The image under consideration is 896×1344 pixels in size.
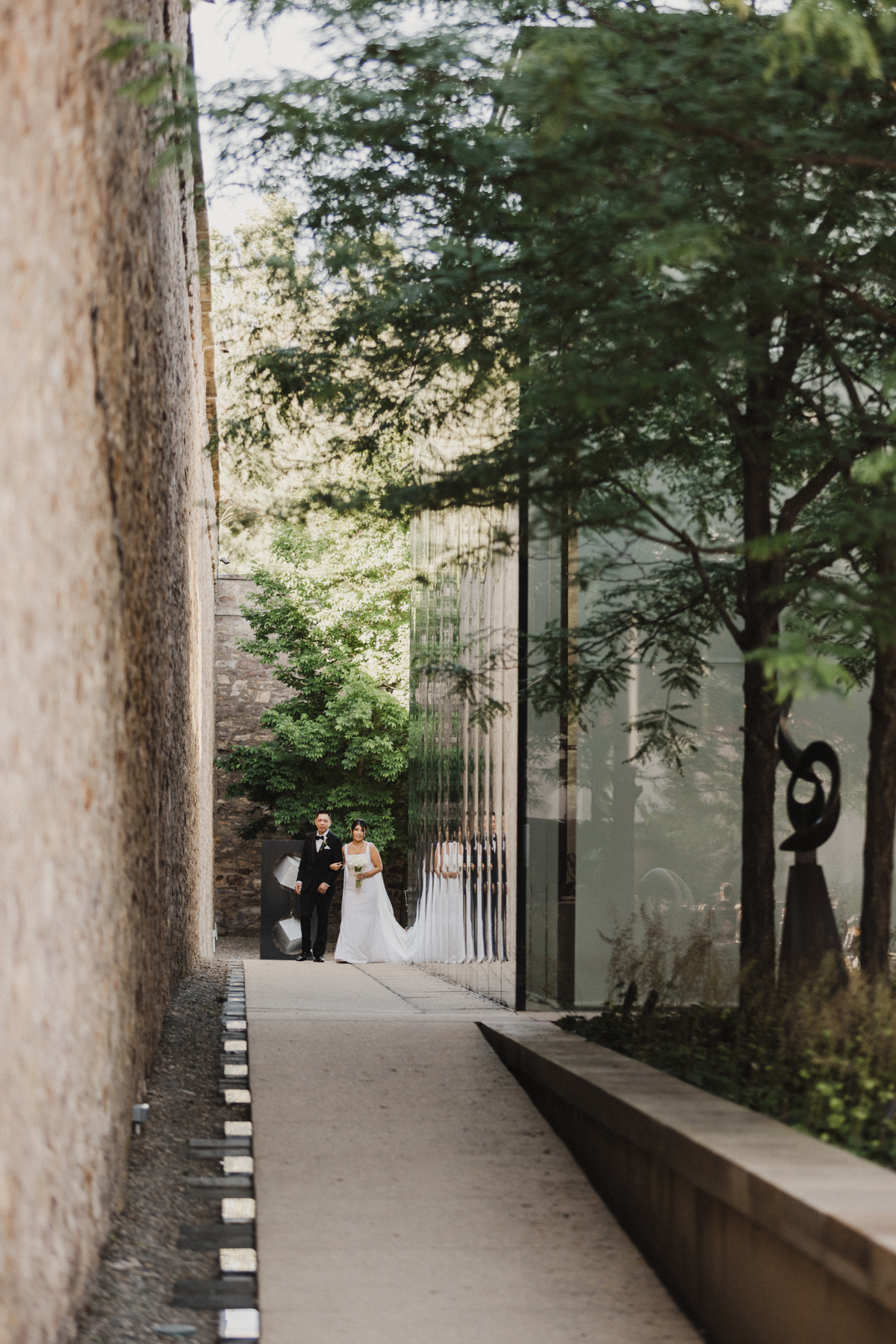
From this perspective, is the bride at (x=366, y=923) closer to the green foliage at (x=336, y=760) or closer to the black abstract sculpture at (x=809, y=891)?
the green foliage at (x=336, y=760)

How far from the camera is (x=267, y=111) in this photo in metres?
5.11

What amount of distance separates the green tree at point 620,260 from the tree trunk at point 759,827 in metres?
0.01

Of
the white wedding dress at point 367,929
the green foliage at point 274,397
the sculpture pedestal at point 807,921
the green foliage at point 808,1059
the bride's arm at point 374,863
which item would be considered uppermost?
the green foliage at point 274,397

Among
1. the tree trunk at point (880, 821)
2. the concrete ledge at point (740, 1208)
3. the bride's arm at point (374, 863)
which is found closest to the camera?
the concrete ledge at point (740, 1208)

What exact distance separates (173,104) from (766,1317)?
4.18m

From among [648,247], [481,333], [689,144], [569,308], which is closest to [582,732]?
[481,333]

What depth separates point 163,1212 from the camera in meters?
4.48

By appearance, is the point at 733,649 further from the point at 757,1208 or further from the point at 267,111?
the point at 757,1208

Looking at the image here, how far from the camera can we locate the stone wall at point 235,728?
24234 mm

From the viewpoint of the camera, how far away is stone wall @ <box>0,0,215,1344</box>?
256cm

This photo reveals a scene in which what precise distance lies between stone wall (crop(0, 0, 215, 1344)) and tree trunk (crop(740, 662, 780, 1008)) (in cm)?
285

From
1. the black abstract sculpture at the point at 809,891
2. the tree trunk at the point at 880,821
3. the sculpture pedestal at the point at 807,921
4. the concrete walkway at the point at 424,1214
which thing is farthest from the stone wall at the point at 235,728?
the tree trunk at the point at 880,821

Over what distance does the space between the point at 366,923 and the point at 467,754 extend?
4.43 m

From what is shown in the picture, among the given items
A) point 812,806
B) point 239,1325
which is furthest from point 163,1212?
point 812,806
